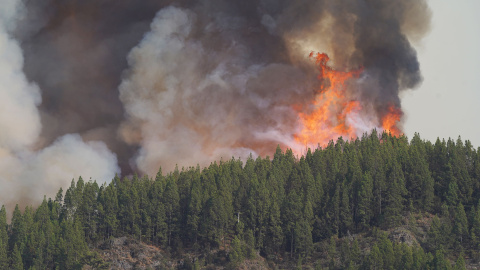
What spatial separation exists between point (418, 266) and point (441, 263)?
212 inches

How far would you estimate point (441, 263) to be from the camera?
199 m

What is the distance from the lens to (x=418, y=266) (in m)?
200
